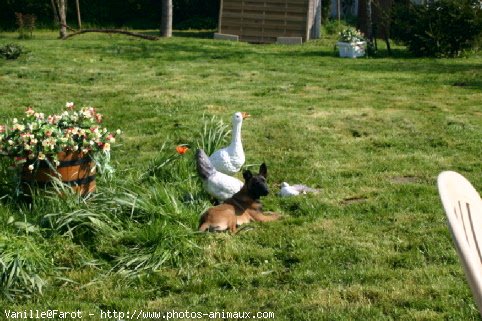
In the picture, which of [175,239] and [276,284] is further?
[175,239]

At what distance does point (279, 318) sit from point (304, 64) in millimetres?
13014

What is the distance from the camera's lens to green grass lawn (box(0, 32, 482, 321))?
14.7 ft

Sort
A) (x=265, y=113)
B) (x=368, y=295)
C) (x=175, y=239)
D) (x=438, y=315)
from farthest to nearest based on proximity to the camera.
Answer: (x=265, y=113), (x=175, y=239), (x=368, y=295), (x=438, y=315)

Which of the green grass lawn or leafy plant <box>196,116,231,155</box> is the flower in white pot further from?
leafy plant <box>196,116,231,155</box>

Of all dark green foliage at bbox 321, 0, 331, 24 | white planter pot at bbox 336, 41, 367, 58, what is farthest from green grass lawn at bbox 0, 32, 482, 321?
dark green foliage at bbox 321, 0, 331, 24

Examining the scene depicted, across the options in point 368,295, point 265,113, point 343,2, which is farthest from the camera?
point 343,2

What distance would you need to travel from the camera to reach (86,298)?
14.7ft

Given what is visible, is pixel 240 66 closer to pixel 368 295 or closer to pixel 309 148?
pixel 309 148

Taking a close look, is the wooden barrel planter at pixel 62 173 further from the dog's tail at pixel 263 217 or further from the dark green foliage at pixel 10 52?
the dark green foliage at pixel 10 52

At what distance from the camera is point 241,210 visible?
5.79 m

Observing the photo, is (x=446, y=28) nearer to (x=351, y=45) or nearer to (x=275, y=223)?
(x=351, y=45)

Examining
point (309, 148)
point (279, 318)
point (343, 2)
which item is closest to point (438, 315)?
point (279, 318)

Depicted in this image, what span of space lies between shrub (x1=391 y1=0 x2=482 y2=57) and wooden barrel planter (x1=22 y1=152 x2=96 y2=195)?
45.7 feet

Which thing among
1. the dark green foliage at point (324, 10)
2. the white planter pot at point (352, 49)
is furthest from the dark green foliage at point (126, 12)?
the white planter pot at point (352, 49)
